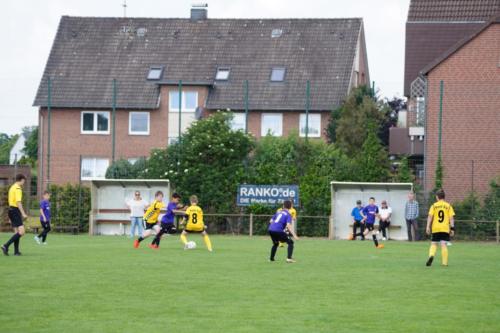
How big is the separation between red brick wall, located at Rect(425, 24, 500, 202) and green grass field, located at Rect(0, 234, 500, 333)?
58.1 ft

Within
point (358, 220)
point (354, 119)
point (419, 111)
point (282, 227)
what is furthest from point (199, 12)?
point (282, 227)

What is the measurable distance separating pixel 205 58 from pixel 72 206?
23295 mm

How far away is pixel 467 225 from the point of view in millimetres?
41531

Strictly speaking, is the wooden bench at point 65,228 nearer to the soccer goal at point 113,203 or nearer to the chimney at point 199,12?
the soccer goal at point 113,203

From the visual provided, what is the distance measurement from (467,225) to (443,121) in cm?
577

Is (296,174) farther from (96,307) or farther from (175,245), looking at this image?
(96,307)

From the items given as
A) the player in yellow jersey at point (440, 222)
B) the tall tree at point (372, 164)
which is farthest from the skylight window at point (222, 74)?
the player in yellow jersey at point (440, 222)

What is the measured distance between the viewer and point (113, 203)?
4488 centimetres

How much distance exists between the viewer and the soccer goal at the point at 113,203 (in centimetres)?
4466

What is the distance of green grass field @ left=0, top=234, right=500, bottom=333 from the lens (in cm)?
1389

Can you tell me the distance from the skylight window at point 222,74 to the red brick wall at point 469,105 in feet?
71.4

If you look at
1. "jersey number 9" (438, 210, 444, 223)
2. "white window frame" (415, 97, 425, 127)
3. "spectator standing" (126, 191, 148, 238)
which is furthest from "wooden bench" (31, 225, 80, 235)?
"jersey number 9" (438, 210, 444, 223)

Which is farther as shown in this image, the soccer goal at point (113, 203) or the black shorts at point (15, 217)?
the soccer goal at point (113, 203)

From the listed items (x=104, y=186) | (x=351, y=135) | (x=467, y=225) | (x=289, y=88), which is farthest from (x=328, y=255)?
(x=289, y=88)
